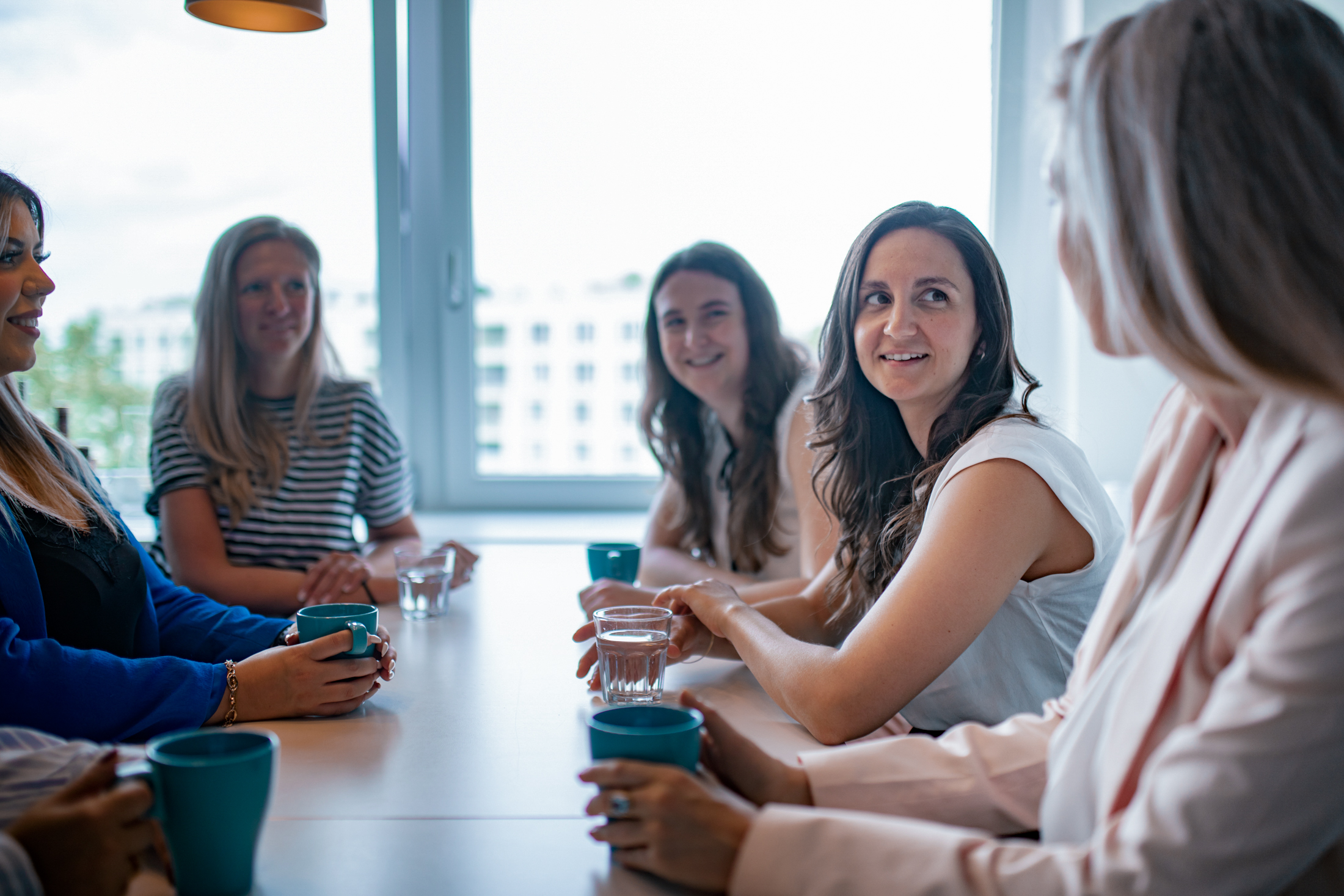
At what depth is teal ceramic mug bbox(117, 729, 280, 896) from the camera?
0.72 meters

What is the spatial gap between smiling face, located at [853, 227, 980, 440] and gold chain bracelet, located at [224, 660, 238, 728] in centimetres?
95

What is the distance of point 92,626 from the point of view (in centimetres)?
134

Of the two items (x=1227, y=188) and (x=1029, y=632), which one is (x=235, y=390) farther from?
(x=1227, y=188)

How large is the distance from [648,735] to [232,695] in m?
0.64

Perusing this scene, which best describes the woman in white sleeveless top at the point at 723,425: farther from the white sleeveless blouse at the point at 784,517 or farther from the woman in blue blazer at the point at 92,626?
the woman in blue blazer at the point at 92,626

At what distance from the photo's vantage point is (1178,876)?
64 centimetres

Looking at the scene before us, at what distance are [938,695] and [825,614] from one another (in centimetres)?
36

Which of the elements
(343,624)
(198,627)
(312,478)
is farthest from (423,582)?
(312,478)

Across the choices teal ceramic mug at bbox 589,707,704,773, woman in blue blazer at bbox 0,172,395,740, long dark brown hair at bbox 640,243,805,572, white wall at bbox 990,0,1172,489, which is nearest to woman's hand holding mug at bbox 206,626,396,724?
woman in blue blazer at bbox 0,172,395,740

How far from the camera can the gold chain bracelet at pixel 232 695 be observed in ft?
3.84

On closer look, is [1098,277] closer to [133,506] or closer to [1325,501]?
[1325,501]

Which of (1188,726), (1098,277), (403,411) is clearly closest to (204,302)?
(403,411)

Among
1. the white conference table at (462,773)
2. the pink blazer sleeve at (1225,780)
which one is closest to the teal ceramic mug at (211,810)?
the white conference table at (462,773)

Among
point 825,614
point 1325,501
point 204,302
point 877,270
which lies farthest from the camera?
point 204,302
